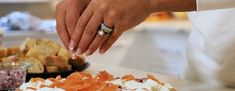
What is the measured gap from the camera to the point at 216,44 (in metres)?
1.07

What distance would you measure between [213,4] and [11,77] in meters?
0.48

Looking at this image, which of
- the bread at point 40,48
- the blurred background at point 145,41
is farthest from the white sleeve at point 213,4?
the blurred background at point 145,41

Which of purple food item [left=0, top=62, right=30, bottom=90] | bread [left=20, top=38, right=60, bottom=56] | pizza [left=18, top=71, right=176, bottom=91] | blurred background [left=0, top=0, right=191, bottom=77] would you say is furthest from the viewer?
blurred background [left=0, top=0, right=191, bottom=77]

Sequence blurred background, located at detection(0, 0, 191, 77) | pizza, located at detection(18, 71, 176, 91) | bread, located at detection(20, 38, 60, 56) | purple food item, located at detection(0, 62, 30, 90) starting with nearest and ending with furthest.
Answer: pizza, located at detection(18, 71, 176, 91)
purple food item, located at detection(0, 62, 30, 90)
bread, located at detection(20, 38, 60, 56)
blurred background, located at detection(0, 0, 191, 77)

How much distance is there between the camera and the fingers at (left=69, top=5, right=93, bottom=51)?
0.76 meters

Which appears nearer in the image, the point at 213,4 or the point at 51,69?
the point at 213,4

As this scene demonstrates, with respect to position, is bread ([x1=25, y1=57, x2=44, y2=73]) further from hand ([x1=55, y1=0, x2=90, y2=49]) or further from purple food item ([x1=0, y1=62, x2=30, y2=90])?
hand ([x1=55, y1=0, x2=90, y2=49])

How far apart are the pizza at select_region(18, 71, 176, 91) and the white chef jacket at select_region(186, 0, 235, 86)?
0.32 meters

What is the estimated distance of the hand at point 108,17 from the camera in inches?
28.8

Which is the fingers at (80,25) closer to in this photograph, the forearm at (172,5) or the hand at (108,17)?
the hand at (108,17)

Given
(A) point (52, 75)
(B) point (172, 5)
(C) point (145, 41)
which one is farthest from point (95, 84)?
(C) point (145, 41)

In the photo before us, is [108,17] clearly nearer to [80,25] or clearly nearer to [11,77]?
[80,25]

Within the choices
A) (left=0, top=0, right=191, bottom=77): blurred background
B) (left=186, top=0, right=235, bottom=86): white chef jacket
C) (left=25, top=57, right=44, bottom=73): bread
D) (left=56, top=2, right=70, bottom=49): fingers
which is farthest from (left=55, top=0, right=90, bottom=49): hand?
(left=0, top=0, right=191, bottom=77): blurred background

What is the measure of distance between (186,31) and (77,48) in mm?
2198
